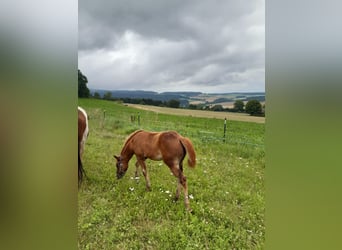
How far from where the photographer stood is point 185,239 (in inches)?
49.2

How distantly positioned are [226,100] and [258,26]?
35cm

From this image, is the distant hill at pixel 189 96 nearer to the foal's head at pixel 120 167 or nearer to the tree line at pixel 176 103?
the tree line at pixel 176 103

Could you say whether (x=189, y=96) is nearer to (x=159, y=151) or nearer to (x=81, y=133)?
(x=159, y=151)

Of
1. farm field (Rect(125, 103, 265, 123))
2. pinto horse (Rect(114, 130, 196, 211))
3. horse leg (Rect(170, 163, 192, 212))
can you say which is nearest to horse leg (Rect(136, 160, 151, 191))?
pinto horse (Rect(114, 130, 196, 211))

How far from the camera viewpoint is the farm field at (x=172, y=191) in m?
1.20

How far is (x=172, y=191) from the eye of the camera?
135 centimetres

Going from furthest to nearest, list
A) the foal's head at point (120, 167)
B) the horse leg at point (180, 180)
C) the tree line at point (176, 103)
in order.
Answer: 1. the foal's head at point (120, 167)
2. the horse leg at point (180, 180)
3. the tree line at point (176, 103)

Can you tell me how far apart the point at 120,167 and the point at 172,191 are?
0.31 meters

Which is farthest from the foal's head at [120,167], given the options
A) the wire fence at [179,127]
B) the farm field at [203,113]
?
the farm field at [203,113]

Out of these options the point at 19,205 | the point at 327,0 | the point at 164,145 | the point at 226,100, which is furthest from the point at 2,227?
the point at 327,0

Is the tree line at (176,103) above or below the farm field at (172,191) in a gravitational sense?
above

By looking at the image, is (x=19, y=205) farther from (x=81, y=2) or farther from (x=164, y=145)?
(x=81, y=2)

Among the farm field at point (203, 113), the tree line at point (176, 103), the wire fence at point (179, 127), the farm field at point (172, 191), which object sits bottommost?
the farm field at point (172, 191)

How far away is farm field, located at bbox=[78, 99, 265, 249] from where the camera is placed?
1196mm
